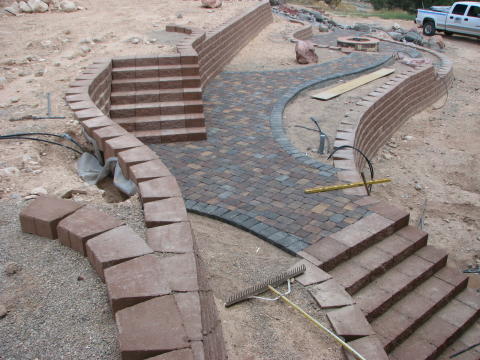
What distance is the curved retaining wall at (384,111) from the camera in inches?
285

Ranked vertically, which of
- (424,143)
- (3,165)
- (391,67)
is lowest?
(424,143)

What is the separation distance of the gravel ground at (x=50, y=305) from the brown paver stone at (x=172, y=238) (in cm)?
52

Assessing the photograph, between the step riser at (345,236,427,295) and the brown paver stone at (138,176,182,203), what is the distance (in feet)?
6.20

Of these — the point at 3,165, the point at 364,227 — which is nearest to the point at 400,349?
the point at 364,227

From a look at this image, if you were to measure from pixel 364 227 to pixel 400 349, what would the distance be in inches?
51.3

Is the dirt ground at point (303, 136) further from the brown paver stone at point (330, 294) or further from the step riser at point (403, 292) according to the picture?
the step riser at point (403, 292)

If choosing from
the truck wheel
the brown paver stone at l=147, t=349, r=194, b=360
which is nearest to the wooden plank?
the brown paver stone at l=147, t=349, r=194, b=360

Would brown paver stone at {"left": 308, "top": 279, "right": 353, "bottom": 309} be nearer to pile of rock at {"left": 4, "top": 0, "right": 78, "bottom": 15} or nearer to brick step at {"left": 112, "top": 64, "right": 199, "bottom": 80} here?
brick step at {"left": 112, "top": 64, "right": 199, "bottom": 80}

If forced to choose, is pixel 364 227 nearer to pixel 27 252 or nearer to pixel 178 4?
pixel 27 252

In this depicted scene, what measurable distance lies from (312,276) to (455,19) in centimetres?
2051

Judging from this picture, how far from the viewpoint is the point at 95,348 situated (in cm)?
272

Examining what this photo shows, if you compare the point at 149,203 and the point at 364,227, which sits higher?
the point at 149,203

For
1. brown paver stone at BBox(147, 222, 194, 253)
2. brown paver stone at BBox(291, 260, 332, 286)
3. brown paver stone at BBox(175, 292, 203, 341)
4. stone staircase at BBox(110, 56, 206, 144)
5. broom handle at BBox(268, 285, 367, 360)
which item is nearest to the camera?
brown paver stone at BBox(175, 292, 203, 341)

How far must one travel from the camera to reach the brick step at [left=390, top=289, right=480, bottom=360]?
470 cm
